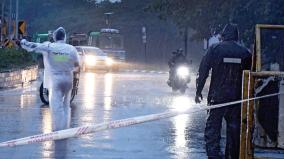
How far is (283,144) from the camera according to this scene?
997 cm

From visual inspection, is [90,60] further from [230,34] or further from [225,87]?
[225,87]

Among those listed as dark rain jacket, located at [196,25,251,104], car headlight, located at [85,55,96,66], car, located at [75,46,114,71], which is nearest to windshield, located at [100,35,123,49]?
car, located at [75,46,114,71]

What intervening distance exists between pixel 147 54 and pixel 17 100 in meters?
59.3

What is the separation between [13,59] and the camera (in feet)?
107

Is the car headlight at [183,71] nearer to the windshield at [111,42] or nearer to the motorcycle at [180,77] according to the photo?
the motorcycle at [180,77]

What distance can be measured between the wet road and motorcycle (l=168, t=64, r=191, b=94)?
13.5 feet

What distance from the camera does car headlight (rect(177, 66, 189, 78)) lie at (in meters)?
26.7

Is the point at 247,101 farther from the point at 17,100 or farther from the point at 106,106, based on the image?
the point at 17,100

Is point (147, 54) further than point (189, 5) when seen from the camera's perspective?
Yes

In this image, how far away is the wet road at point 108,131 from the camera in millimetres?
10591

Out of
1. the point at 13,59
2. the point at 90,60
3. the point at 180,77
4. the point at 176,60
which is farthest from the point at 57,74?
the point at 90,60

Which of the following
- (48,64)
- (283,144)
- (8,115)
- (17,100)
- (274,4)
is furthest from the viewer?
(274,4)

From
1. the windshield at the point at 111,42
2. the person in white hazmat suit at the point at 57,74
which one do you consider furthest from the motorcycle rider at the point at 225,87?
the windshield at the point at 111,42

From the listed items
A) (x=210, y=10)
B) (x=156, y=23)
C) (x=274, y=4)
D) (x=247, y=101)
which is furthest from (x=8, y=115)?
(x=156, y=23)
